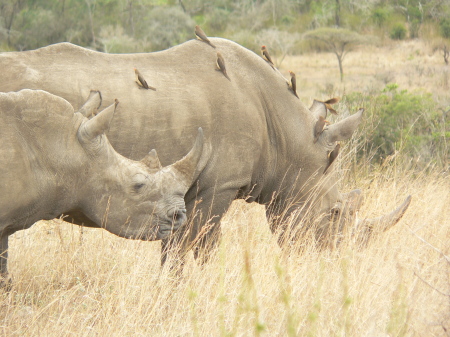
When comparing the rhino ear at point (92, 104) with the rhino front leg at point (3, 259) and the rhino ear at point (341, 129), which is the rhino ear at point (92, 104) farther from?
the rhino ear at point (341, 129)

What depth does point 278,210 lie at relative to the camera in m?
6.84

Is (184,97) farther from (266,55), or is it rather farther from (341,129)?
(341,129)

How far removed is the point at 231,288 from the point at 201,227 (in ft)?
3.24

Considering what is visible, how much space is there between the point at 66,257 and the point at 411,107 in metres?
7.06

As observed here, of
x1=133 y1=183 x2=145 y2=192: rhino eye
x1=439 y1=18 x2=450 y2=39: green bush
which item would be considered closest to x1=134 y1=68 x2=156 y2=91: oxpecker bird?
x1=133 y1=183 x2=145 y2=192: rhino eye

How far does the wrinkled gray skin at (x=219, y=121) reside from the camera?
18.1 ft

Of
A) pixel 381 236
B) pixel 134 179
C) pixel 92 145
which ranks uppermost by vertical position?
pixel 92 145

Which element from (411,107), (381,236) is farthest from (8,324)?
(411,107)

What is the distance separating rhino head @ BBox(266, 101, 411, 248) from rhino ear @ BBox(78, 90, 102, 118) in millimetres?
2087

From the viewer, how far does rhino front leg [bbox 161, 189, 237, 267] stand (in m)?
6.05

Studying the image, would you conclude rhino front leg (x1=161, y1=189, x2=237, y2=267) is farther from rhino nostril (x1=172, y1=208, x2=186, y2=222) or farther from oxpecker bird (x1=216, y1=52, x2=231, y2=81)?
oxpecker bird (x1=216, y1=52, x2=231, y2=81)

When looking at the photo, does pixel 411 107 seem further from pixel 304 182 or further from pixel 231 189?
pixel 231 189

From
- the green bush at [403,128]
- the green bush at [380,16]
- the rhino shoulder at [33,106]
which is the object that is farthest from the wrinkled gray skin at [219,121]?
the green bush at [380,16]

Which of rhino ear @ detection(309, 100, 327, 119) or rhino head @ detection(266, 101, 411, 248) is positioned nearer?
rhino head @ detection(266, 101, 411, 248)
